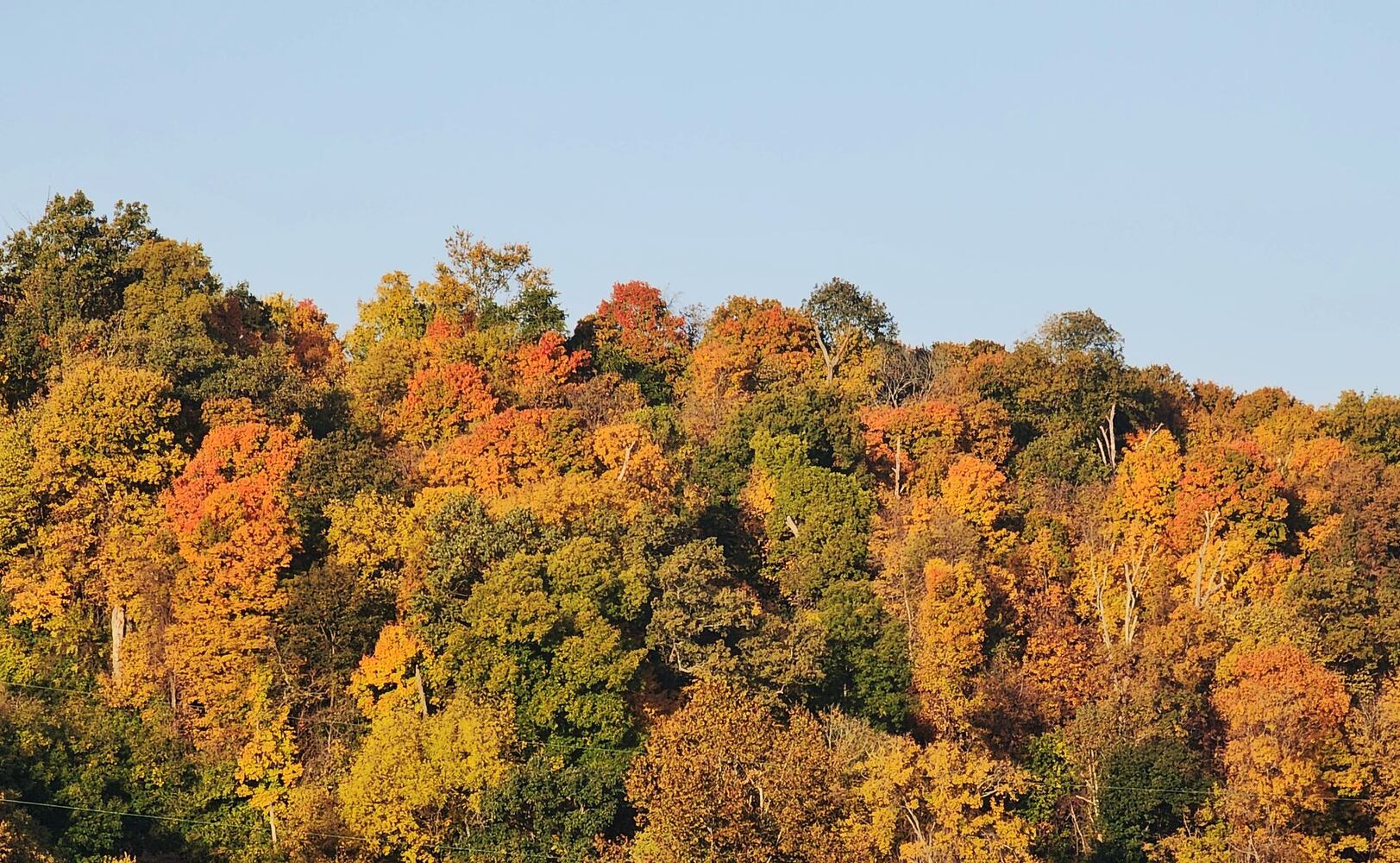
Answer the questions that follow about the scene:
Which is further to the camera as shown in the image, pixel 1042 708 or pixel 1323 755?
pixel 1042 708

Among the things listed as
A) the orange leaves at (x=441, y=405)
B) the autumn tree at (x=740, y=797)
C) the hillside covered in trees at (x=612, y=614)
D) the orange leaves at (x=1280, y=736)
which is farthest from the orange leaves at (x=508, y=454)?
the orange leaves at (x=1280, y=736)

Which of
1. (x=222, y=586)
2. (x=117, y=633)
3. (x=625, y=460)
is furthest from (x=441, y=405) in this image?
→ (x=117, y=633)

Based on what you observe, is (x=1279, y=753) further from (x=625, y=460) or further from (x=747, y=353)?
(x=747, y=353)

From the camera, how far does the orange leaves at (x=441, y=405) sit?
72562mm

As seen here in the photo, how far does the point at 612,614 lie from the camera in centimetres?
5938

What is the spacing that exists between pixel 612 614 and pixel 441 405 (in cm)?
1583

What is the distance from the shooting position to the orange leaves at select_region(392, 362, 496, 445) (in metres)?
72.6

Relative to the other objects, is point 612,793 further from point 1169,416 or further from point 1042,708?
point 1169,416

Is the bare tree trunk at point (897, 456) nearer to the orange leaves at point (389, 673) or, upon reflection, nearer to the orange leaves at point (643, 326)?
the orange leaves at point (643, 326)

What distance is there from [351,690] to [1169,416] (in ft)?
131

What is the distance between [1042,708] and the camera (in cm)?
A: 6600

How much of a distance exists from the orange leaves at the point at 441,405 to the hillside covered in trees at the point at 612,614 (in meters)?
0.14

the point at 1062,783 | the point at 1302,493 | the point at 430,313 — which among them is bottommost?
the point at 1062,783

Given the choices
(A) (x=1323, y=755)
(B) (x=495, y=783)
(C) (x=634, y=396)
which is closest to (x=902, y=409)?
(C) (x=634, y=396)
